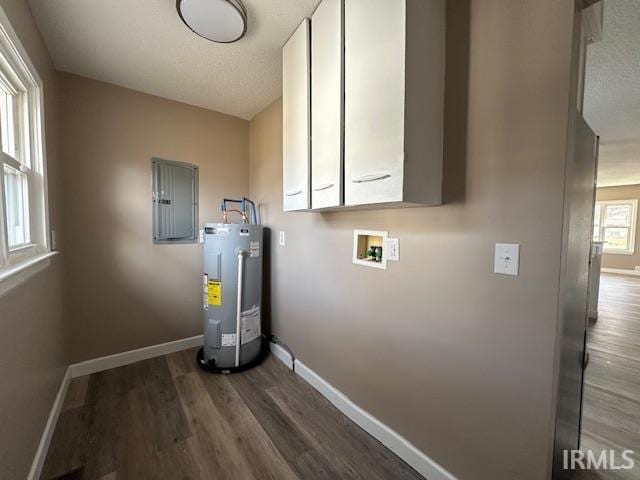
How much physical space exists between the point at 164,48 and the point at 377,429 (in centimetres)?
276

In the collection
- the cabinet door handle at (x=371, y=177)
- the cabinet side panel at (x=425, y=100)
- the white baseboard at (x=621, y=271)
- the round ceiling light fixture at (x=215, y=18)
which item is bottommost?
the white baseboard at (x=621, y=271)

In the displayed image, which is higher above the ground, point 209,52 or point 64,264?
point 209,52

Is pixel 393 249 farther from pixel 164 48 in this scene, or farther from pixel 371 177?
pixel 164 48

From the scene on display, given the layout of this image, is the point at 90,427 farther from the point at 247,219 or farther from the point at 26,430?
the point at 247,219

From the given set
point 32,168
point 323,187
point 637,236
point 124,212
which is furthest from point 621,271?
point 32,168

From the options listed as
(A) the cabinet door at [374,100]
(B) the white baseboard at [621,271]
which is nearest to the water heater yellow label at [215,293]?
(A) the cabinet door at [374,100]

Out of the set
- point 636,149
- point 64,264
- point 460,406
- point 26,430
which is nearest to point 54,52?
point 64,264

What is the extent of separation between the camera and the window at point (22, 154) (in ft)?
3.99

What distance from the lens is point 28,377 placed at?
1.21 meters

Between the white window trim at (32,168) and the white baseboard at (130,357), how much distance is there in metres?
1.15

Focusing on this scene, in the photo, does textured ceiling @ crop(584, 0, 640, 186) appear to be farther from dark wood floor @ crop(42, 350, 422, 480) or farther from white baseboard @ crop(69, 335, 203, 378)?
white baseboard @ crop(69, 335, 203, 378)

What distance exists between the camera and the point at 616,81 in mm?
2004

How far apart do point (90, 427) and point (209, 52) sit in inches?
98.9

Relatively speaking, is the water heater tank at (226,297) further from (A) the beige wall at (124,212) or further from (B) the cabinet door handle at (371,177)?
(B) the cabinet door handle at (371,177)
